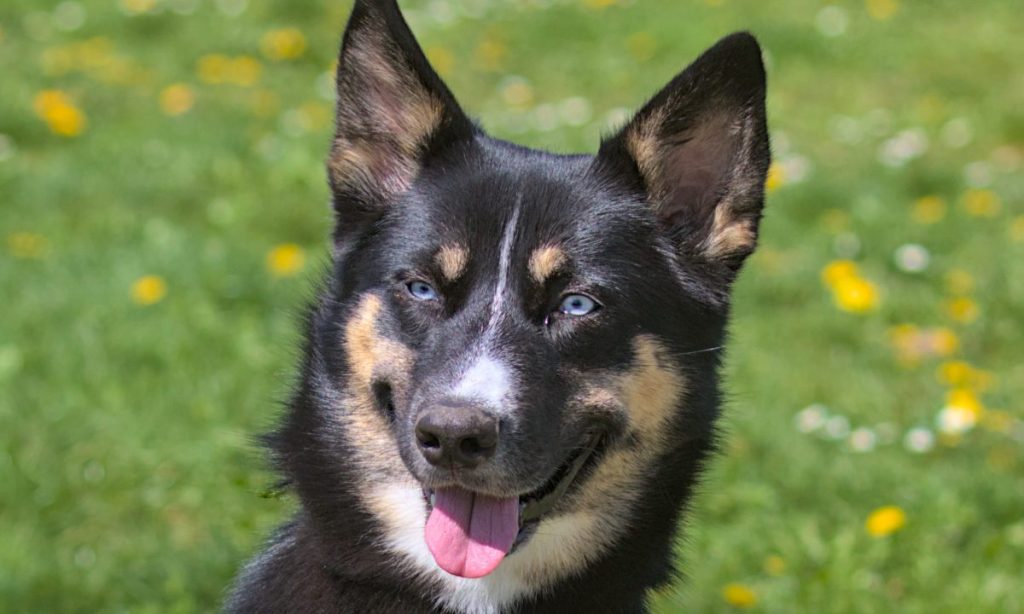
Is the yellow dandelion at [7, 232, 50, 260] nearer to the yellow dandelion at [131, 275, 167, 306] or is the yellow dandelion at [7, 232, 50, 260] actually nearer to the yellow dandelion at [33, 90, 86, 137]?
the yellow dandelion at [131, 275, 167, 306]

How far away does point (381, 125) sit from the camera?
11.0 ft

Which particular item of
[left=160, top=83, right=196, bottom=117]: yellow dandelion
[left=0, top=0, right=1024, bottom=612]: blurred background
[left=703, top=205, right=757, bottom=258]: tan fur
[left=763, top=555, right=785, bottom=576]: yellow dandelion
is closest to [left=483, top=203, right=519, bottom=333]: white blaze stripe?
[left=703, top=205, right=757, bottom=258]: tan fur

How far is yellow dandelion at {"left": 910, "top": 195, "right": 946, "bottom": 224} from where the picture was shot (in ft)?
22.9

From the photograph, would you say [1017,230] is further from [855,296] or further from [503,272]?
[503,272]

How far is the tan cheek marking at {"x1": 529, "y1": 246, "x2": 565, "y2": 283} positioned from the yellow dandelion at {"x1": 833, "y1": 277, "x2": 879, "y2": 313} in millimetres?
3460

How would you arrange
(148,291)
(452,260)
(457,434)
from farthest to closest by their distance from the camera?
(148,291)
(452,260)
(457,434)

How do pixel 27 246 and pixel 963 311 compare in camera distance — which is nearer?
pixel 963 311

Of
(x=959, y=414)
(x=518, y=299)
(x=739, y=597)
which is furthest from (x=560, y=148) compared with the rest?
(x=518, y=299)

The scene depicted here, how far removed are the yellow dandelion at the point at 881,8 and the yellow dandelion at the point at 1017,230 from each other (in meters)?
3.21

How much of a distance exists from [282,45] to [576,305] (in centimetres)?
631

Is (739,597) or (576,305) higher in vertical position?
(576,305)

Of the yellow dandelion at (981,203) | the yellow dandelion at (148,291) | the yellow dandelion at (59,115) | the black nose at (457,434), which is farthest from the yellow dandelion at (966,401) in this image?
the yellow dandelion at (59,115)

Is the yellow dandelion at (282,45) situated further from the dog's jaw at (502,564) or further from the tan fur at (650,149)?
the dog's jaw at (502,564)

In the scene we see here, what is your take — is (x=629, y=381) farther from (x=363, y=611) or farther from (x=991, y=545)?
(x=991, y=545)
